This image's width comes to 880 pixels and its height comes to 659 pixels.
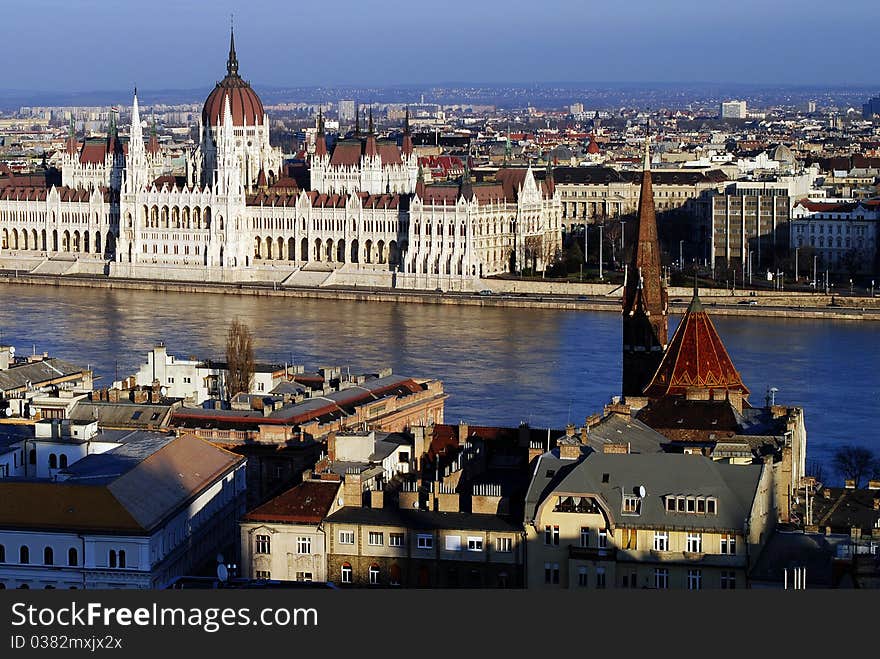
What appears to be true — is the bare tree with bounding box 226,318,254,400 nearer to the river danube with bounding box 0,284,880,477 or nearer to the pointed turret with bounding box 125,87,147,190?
the river danube with bounding box 0,284,880,477

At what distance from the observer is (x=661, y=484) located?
13.5m

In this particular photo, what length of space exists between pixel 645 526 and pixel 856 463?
7.37 metres

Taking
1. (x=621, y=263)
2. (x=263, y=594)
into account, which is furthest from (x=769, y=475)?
(x=621, y=263)

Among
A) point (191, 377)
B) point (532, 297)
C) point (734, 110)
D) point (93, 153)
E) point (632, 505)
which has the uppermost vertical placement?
point (632, 505)

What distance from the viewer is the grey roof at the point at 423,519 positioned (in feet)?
44.8

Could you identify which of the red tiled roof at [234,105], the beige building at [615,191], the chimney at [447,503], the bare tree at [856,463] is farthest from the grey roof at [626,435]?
the beige building at [615,191]

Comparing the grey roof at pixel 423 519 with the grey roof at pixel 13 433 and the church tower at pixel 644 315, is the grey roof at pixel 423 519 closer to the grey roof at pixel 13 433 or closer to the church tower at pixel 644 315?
the grey roof at pixel 13 433

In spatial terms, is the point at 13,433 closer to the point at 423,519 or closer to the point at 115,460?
the point at 115,460

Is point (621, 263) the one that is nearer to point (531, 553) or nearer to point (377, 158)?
point (377, 158)

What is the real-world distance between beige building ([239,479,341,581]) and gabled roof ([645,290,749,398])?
15.7 ft

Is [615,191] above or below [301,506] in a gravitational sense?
below

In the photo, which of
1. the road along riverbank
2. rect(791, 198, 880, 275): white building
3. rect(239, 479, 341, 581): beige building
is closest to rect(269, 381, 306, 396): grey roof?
rect(239, 479, 341, 581): beige building

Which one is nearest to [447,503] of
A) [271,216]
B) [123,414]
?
[123,414]

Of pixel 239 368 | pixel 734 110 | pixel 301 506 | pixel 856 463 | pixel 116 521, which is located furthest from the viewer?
pixel 734 110
